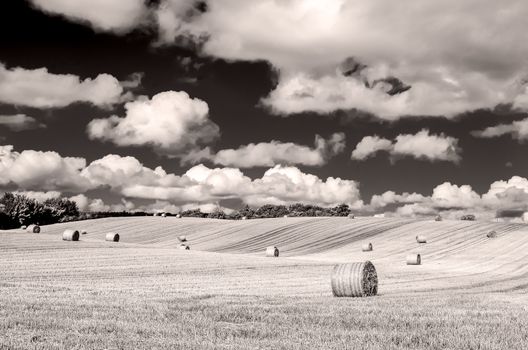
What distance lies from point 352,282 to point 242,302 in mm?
5706

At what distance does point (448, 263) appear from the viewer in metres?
41.0

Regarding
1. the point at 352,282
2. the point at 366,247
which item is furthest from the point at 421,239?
the point at 352,282

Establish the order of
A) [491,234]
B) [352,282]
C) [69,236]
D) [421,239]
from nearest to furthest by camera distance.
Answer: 1. [352,282]
2. [69,236]
3. [421,239]
4. [491,234]

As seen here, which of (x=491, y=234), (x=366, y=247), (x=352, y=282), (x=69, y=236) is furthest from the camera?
(x=491, y=234)

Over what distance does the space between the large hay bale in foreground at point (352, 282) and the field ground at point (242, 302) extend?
54 centimetres

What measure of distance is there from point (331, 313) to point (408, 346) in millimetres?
3934

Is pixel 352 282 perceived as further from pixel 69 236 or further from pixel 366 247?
pixel 366 247

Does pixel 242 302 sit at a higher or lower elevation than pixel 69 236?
lower

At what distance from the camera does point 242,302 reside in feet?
52.7

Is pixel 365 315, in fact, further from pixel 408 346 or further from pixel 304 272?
pixel 304 272

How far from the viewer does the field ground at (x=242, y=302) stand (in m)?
10.2

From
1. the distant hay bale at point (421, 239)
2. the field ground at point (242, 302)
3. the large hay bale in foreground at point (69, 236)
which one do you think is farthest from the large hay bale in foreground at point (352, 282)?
the distant hay bale at point (421, 239)

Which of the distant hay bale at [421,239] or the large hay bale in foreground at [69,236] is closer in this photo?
the large hay bale in foreground at [69,236]

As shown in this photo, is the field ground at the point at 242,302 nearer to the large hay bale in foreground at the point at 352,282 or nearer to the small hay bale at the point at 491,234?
the large hay bale in foreground at the point at 352,282
